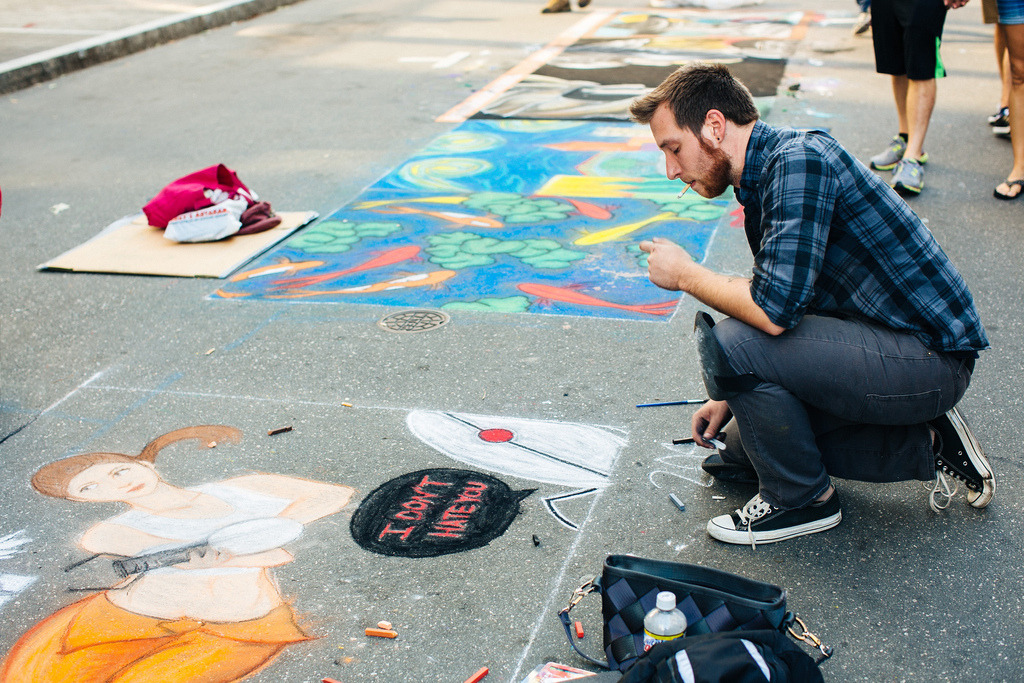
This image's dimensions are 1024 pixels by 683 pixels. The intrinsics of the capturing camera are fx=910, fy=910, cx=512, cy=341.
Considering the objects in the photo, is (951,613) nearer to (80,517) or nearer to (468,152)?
(80,517)

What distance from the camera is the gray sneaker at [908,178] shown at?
5375mm

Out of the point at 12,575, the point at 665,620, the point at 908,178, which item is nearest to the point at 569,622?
the point at 665,620

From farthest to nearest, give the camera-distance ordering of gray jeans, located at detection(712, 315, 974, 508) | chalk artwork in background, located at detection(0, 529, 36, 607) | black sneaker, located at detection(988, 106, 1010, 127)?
1. black sneaker, located at detection(988, 106, 1010, 127)
2. chalk artwork in background, located at detection(0, 529, 36, 607)
3. gray jeans, located at detection(712, 315, 974, 508)

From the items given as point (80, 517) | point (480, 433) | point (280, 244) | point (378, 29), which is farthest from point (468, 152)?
point (378, 29)

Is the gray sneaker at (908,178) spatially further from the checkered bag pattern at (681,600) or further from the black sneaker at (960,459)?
the checkered bag pattern at (681,600)

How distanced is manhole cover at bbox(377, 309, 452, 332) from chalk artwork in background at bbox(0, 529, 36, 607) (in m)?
1.70

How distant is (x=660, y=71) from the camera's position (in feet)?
29.5

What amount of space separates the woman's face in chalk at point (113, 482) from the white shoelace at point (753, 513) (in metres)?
1.84

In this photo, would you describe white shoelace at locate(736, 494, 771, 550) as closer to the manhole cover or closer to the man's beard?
the man's beard

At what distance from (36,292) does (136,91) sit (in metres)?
5.17

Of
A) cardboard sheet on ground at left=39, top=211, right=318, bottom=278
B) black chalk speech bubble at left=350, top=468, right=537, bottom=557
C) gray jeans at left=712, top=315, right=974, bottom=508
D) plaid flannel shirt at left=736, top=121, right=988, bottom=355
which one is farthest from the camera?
cardboard sheet on ground at left=39, top=211, right=318, bottom=278

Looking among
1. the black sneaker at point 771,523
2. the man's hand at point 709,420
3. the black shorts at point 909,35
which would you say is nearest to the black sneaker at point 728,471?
the man's hand at point 709,420

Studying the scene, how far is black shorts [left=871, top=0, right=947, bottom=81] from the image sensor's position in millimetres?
5309

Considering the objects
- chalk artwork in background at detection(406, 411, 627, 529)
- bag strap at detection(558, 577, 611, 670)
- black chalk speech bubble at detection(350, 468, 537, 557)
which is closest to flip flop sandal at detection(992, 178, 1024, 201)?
chalk artwork in background at detection(406, 411, 627, 529)
